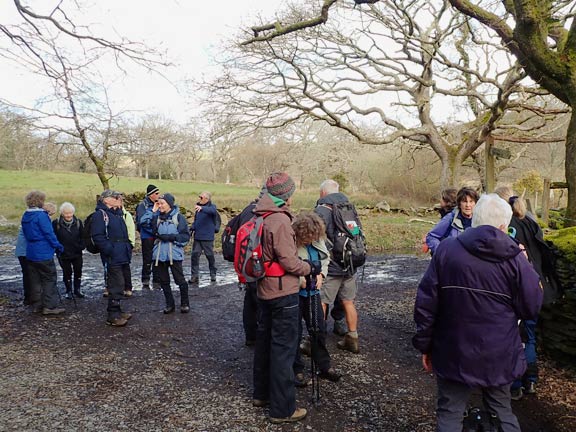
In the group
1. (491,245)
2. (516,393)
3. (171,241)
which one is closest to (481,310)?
(491,245)

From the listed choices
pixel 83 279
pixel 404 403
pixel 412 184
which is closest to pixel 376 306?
pixel 404 403

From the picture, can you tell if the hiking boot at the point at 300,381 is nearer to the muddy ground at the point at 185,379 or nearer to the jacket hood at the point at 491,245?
the muddy ground at the point at 185,379

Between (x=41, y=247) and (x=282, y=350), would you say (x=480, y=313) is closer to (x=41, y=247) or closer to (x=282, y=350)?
(x=282, y=350)

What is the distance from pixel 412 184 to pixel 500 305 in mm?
25986

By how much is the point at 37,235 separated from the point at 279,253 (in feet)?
15.4

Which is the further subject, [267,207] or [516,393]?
[516,393]

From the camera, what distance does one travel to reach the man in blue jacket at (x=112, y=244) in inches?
249

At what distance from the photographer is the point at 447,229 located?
15.9 ft

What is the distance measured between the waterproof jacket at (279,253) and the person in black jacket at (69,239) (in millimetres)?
5282

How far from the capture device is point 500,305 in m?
2.62

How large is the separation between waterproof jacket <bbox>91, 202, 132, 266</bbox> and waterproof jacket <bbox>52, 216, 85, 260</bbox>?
5.09ft

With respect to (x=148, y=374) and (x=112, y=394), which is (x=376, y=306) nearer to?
(x=148, y=374)

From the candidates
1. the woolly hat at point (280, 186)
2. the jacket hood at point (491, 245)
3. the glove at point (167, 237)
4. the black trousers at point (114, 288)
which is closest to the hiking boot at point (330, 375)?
the woolly hat at point (280, 186)

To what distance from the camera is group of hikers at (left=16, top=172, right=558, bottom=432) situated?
2.63 m
